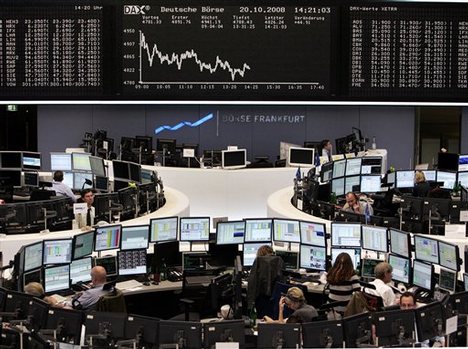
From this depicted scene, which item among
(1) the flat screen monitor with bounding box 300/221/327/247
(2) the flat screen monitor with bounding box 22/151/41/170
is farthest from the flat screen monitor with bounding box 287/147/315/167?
(1) the flat screen monitor with bounding box 300/221/327/247

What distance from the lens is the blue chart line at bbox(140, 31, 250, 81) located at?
693 inches

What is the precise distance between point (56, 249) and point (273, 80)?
24.5 feet

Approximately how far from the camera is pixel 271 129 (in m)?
19.3

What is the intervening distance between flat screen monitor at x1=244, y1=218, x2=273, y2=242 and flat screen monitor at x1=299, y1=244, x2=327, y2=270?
0.47 metres

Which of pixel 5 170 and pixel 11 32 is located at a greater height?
pixel 11 32

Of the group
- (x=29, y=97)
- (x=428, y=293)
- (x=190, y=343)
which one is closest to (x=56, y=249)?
(x=190, y=343)

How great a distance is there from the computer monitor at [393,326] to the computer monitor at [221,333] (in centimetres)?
110

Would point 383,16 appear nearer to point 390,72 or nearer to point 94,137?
point 390,72

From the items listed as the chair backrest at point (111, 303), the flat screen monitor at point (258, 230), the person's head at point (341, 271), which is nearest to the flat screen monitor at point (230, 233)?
the flat screen monitor at point (258, 230)

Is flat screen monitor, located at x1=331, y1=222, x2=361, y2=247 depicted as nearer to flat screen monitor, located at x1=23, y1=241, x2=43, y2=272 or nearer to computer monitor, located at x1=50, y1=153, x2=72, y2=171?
flat screen monitor, located at x1=23, y1=241, x2=43, y2=272

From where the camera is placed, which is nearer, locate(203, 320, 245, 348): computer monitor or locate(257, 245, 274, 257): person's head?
locate(203, 320, 245, 348): computer monitor

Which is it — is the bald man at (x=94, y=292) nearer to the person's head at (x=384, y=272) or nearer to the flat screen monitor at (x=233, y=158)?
the person's head at (x=384, y=272)

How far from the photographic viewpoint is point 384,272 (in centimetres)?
1041

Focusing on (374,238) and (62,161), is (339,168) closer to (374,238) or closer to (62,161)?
(62,161)
